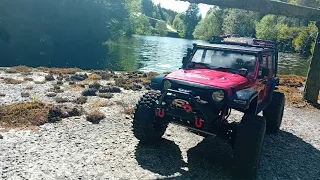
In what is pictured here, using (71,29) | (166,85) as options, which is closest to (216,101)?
(166,85)

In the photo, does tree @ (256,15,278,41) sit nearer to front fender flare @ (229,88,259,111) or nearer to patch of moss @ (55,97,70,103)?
patch of moss @ (55,97,70,103)

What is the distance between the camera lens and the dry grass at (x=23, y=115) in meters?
9.05

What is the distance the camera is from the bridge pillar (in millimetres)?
13812

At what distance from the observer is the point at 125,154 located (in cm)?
734

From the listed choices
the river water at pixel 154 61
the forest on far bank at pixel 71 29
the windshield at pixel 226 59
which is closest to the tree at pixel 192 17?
the forest on far bank at pixel 71 29

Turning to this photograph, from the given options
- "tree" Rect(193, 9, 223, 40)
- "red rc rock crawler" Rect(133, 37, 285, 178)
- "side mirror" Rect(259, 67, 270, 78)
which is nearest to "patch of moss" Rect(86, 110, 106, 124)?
"red rc rock crawler" Rect(133, 37, 285, 178)

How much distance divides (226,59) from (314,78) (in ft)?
27.7

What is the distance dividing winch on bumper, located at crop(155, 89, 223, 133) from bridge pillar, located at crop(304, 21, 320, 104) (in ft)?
32.5

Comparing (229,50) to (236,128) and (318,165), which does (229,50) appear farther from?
(318,165)

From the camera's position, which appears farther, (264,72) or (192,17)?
(192,17)

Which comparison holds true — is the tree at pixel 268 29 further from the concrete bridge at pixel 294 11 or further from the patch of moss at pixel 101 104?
the patch of moss at pixel 101 104

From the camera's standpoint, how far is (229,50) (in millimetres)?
7867

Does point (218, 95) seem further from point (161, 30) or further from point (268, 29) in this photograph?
point (161, 30)

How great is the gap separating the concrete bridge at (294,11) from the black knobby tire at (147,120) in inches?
111
